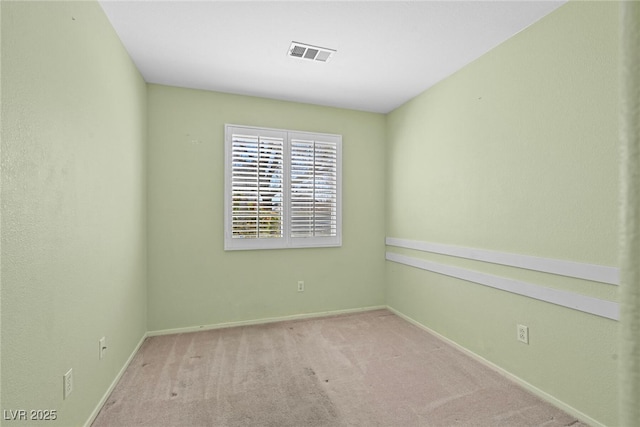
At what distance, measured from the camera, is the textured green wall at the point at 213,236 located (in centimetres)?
312

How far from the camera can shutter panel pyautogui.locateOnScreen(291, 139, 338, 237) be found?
3.58 metres

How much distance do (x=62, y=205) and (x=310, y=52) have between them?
1977 millimetres

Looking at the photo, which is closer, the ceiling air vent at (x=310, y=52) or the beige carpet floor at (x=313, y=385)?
the beige carpet floor at (x=313, y=385)

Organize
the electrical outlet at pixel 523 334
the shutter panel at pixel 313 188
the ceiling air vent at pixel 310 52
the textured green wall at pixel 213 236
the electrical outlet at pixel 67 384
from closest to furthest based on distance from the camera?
the electrical outlet at pixel 67 384, the electrical outlet at pixel 523 334, the ceiling air vent at pixel 310 52, the textured green wall at pixel 213 236, the shutter panel at pixel 313 188

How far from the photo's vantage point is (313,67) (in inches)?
109

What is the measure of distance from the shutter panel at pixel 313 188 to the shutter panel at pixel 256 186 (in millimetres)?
175

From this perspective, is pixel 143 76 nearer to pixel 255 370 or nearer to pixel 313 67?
pixel 313 67

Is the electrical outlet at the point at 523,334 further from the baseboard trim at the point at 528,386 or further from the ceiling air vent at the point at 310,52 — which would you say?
the ceiling air vent at the point at 310,52

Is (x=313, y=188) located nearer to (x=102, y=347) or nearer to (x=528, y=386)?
(x=102, y=347)

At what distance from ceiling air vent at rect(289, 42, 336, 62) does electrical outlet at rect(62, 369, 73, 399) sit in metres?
2.49

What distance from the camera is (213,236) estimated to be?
3.28 metres

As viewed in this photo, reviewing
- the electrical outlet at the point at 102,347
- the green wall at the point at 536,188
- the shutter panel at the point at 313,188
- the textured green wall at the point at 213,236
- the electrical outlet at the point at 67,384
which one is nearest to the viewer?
the electrical outlet at the point at 67,384

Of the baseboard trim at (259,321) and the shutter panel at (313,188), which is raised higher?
the shutter panel at (313,188)

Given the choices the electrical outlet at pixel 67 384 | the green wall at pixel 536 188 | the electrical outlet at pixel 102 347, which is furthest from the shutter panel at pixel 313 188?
the electrical outlet at pixel 67 384
